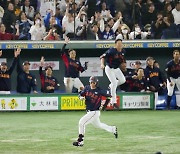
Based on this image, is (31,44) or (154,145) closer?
(154,145)

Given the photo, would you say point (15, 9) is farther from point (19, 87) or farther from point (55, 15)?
point (19, 87)

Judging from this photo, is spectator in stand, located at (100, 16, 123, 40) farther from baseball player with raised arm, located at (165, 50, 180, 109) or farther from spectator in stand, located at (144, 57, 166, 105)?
baseball player with raised arm, located at (165, 50, 180, 109)

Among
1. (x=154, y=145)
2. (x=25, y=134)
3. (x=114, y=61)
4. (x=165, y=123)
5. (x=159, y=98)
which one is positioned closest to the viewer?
(x=154, y=145)

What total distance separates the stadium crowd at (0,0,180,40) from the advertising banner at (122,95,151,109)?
2.52 metres

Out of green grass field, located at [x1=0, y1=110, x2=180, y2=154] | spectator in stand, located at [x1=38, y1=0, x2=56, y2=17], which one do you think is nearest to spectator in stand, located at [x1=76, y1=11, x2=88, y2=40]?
spectator in stand, located at [x1=38, y1=0, x2=56, y2=17]

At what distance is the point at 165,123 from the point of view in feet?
53.5

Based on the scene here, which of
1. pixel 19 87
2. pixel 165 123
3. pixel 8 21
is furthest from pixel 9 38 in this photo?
pixel 165 123

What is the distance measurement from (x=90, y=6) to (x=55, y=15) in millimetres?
1351

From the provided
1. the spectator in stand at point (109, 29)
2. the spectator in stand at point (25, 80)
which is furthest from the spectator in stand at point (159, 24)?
the spectator in stand at point (25, 80)

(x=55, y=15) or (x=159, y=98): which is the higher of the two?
(x=55, y=15)

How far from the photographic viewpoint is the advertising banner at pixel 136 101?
806 inches

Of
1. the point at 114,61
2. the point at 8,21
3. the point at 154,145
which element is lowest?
the point at 154,145

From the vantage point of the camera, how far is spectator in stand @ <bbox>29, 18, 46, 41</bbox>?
21527 mm

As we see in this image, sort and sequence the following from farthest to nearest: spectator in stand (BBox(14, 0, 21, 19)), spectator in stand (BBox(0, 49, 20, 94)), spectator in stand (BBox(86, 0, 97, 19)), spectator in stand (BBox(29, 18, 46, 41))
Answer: spectator in stand (BBox(86, 0, 97, 19)), spectator in stand (BBox(14, 0, 21, 19)), spectator in stand (BBox(29, 18, 46, 41)), spectator in stand (BBox(0, 49, 20, 94))
